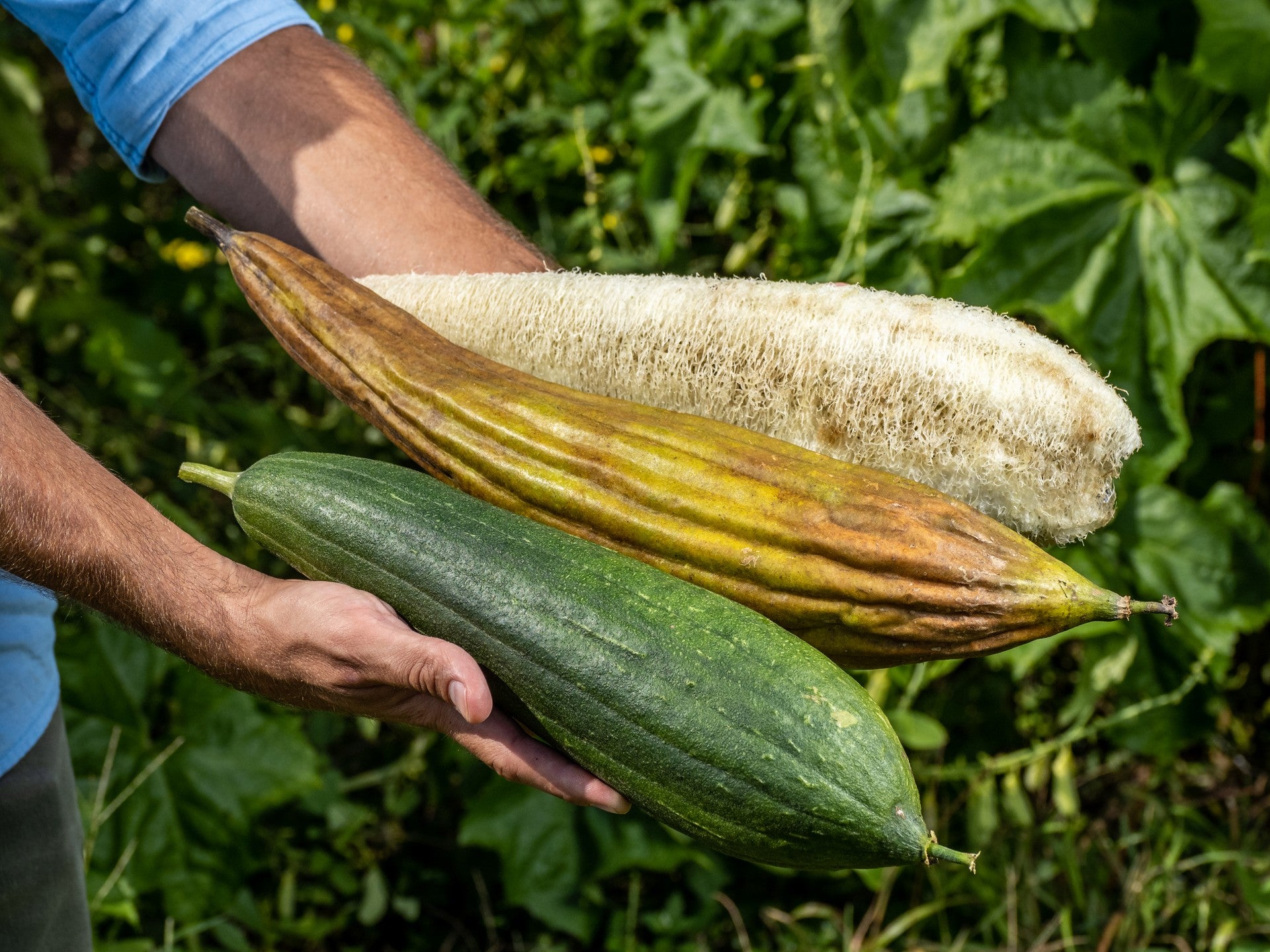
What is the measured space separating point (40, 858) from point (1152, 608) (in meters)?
1.89

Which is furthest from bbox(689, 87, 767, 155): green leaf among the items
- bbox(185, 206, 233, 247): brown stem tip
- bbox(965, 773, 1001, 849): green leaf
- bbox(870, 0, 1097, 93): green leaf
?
bbox(965, 773, 1001, 849): green leaf

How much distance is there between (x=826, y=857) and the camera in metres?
1.26

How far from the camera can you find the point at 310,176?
205 cm

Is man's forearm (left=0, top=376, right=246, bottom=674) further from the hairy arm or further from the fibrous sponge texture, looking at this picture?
the fibrous sponge texture

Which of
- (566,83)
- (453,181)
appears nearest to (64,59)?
(453,181)

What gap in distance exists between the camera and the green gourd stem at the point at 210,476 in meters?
1.58

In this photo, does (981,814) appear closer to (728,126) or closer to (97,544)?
(728,126)

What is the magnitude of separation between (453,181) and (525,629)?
1.24 meters

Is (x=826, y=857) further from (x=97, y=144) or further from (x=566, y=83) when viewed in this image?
(x=97, y=144)

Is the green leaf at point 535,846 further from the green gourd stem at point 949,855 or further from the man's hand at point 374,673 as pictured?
the green gourd stem at point 949,855

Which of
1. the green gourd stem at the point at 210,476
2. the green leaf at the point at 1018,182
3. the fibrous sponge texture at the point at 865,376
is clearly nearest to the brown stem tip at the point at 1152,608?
the fibrous sponge texture at the point at 865,376

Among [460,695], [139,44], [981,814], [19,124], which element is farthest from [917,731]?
[19,124]

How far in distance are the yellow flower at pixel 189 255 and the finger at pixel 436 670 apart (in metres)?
3.02

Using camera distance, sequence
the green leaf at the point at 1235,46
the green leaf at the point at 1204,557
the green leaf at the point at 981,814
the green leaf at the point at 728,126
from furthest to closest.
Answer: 1. the green leaf at the point at 728,126
2. the green leaf at the point at 981,814
3. the green leaf at the point at 1204,557
4. the green leaf at the point at 1235,46
